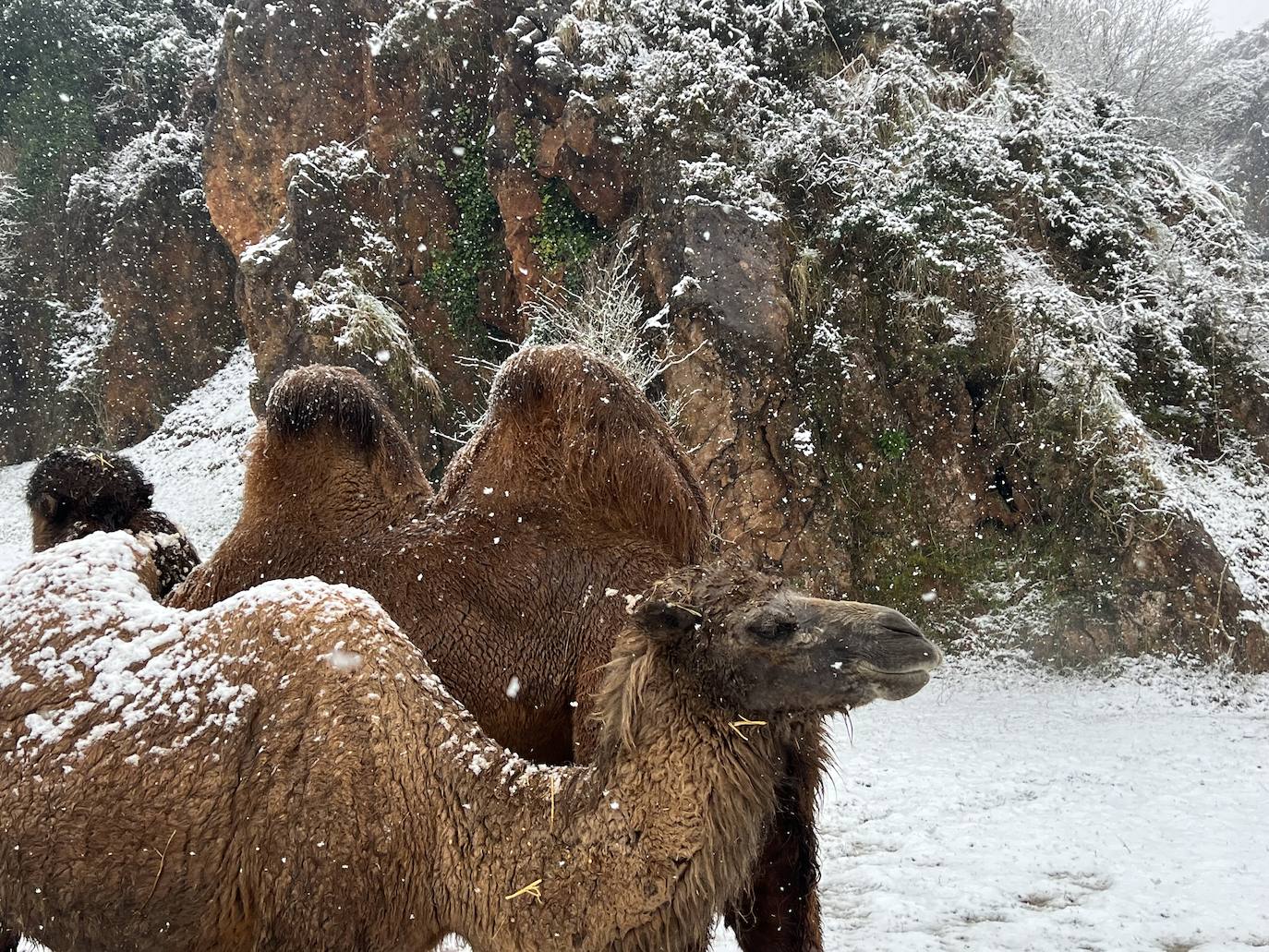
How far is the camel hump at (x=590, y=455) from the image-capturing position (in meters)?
3.18

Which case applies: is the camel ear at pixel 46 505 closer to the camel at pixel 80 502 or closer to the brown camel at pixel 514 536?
the camel at pixel 80 502

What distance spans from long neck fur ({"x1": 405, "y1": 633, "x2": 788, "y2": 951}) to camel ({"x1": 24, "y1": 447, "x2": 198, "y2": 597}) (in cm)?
217

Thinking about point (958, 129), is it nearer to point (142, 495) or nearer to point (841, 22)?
point (841, 22)

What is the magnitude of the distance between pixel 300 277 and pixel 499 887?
13.0 meters

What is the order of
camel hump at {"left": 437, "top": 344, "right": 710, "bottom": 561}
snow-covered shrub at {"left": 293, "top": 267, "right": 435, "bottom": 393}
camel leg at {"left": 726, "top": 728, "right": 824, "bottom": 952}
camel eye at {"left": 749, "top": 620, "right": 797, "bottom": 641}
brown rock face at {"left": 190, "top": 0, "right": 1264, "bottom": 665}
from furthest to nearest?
snow-covered shrub at {"left": 293, "top": 267, "right": 435, "bottom": 393}, brown rock face at {"left": 190, "top": 0, "right": 1264, "bottom": 665}, camel hump at {"left": 437, "top": 344, "right": 710, "bottom": 561}, camel leg at {"left": 726, "top": 728, "right": 824, "bottom": 952}, camel eye at {"left": 749, "top": 620, "right": 797, "bottom": 641}

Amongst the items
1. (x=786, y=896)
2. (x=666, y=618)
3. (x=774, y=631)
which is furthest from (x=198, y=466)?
(x=774, y=631)

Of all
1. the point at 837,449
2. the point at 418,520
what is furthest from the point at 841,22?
the point at 418,520

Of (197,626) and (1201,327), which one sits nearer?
(197,626)

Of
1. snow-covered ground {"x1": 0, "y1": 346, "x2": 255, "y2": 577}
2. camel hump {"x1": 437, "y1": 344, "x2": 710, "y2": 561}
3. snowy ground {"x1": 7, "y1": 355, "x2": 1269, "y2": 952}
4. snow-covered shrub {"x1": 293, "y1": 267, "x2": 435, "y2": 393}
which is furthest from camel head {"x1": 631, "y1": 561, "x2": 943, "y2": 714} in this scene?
snow-covered ground {"x1": 0, "y1": 346, "x2": 255, "y2": 577}

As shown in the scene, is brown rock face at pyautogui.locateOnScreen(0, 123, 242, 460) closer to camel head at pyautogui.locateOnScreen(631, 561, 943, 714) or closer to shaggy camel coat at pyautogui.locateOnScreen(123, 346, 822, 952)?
shaggy camel coat at pyautogui.locateOnScreen(123, 346, 822, 952)

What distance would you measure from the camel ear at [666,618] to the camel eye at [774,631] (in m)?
0.15

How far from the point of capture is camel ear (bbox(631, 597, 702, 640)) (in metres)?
2.05

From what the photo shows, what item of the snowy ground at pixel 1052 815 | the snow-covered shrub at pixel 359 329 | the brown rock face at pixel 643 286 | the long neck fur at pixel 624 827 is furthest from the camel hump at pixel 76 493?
the snow-covered shrub at pixel 359 329

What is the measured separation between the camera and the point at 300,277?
43.8 feet
